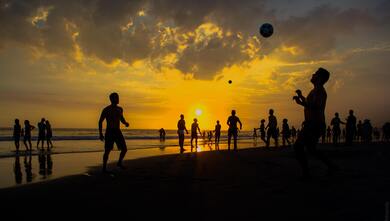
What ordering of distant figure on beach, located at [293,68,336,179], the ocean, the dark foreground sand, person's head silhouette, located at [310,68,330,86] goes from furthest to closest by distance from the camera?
the ocean < person's head silhouette, located at [310,68,330,86] < distant figure on beach, located at [293,68,336,179] < the dark foreground sand

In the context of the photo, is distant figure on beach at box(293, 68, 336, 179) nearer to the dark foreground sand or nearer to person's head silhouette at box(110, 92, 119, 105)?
the dark foreground sand

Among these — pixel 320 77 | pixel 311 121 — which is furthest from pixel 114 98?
pixel 320 77

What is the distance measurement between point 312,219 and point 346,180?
346 cm

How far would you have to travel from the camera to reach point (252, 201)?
5.52m

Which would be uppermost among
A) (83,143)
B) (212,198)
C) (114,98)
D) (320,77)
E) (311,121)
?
(320,77)

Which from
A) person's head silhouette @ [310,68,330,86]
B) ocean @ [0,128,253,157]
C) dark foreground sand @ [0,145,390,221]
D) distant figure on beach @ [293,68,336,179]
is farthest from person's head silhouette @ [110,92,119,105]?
ocean @ [0,128,253,157]

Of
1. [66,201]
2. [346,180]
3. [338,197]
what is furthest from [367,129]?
[66,201]

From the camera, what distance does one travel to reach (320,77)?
7879 mm

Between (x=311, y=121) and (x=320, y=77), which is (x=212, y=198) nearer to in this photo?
(x=311, y=121)

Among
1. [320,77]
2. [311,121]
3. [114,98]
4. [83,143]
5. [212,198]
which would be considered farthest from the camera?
[83,143]

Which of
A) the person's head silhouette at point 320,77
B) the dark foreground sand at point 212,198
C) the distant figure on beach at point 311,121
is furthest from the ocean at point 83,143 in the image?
the person's head silhouette at point 320,77

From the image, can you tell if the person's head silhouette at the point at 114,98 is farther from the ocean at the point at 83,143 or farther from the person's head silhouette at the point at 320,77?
the ocean at the point at 83,143

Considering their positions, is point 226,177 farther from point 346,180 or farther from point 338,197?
point 338,197

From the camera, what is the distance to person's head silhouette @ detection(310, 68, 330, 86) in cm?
785
